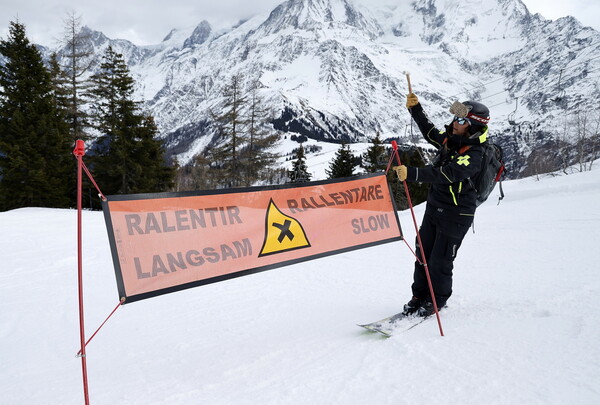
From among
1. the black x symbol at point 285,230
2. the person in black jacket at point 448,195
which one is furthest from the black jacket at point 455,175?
the black x symbol at point 285,230

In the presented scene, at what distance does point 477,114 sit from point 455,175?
68 centimetres

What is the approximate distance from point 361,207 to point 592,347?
2.16 m

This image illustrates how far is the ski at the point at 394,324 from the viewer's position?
10.2 ft

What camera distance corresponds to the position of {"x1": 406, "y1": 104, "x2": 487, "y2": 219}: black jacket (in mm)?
2908

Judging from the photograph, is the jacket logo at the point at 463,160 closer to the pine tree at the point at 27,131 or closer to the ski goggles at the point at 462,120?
the ski goggles at the point at 462,120

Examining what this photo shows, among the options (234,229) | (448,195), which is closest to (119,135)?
(234,229)

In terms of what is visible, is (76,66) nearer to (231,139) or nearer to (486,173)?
(231,139)

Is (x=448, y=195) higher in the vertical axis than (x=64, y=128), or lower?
lower

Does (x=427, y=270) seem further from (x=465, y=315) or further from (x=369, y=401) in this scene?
(x=369, y=401)

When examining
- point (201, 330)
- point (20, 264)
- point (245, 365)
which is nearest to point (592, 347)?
point (245, 365)

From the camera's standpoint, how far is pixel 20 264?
7.06m

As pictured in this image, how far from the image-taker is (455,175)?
2896 mm

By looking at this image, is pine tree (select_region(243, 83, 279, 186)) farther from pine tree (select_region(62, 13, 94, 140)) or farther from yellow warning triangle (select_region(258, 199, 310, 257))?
yellow warning triangle (select_region(258, 199, 310, 257))

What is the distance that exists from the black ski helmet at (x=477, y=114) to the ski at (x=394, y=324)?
76.3 inches
